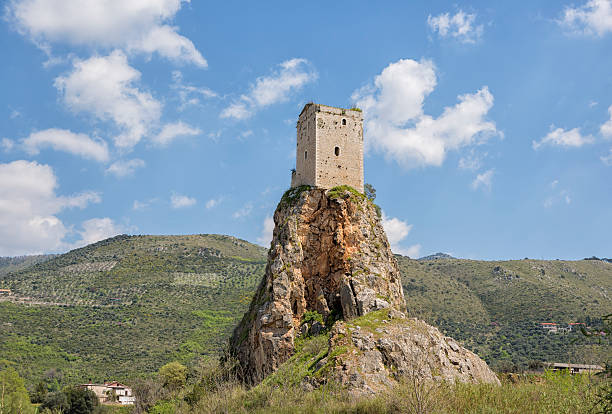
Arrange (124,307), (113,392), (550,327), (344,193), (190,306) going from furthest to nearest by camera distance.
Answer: (190,306), (124,307), (550,327), (113,392), (344,193)

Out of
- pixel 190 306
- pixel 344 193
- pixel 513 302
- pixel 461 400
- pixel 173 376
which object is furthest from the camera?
pixel 190 306

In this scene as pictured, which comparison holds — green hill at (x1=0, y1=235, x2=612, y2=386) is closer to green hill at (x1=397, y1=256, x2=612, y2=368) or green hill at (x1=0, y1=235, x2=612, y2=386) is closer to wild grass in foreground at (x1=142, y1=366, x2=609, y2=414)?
green hill at (x1=397, y1=256, x2=612, y2=368)

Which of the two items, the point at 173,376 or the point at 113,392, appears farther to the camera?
the point at 113,392

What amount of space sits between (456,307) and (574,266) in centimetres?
3624

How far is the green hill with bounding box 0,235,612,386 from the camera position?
2542 inches

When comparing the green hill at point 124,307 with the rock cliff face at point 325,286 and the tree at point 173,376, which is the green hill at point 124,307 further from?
the rock cliff face at point 325,286

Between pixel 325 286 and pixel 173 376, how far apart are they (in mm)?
27698

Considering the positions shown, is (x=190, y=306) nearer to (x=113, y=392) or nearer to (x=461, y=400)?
(x=113, y=392)

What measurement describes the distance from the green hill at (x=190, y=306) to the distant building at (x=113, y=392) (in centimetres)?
477

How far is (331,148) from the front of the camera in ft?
110

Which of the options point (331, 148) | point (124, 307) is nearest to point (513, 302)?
point (331, 148)

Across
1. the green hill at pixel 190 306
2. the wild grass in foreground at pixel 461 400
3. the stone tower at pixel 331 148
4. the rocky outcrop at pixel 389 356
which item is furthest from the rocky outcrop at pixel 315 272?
the green hill at pixel 190 306

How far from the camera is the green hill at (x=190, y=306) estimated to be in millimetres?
64562

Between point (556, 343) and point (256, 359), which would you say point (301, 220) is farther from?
point (556, 343)
